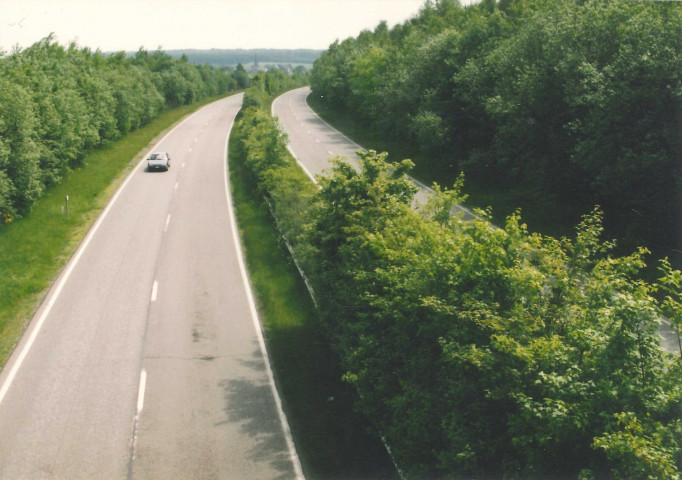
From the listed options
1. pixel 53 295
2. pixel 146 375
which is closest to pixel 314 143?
pixel 53 295

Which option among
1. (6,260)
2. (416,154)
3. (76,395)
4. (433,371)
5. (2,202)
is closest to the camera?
(433,371)

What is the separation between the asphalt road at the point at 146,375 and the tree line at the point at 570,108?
1482 centimetres

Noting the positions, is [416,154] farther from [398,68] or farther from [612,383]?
[612,383]

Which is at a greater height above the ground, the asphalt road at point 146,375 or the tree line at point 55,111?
the tree line at point 55,111

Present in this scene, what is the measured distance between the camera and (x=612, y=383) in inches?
266

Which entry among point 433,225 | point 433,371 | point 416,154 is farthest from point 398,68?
point 433,371

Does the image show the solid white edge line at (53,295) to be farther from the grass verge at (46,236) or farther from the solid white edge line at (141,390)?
the solid white edge line at (141,390)

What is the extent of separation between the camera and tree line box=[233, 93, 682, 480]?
6.58 metres

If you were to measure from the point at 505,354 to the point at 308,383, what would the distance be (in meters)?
7.99

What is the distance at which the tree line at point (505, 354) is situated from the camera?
259 inches

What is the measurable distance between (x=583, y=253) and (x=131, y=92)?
172ft

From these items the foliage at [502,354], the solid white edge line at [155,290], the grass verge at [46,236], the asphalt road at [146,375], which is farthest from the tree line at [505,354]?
the grass verge at [46,236]

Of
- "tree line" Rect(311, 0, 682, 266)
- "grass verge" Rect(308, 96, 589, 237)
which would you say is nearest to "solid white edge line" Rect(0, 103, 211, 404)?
"grass verge" Rect(308, 96, 589, 237)

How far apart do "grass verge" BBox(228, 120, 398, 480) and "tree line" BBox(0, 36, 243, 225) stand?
1312 centimetres
